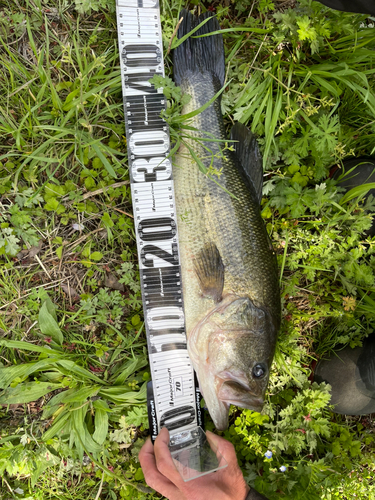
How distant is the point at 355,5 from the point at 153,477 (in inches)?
159

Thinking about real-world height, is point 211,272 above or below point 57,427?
above

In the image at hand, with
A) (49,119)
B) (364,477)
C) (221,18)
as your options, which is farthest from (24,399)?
(221,18)

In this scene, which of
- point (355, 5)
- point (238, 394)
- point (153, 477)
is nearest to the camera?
point (355, 5)

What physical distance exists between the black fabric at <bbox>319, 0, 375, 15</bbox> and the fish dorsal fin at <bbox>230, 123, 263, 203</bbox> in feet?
3.54

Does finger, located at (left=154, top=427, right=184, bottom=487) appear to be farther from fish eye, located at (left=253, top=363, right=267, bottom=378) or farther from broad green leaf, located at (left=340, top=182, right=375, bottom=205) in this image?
broad green leaf, located at (left=340, top=182, right=375, bottom=205)

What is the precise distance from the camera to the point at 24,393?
9.44 ft

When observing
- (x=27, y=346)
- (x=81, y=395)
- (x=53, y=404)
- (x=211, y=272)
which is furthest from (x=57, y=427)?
(x=211, y=272)

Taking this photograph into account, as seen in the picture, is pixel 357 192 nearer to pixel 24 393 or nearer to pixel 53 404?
pixel 53 404

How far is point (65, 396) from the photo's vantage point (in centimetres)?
296

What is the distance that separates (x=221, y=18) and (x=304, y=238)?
224 centimetres

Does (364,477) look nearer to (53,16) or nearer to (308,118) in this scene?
(308,118)

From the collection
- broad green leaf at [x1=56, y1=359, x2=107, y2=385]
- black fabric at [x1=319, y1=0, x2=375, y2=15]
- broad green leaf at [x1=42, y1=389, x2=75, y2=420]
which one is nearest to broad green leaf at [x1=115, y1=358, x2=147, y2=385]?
broad green leaf at [x1=56, y1=359, x2=107, y2=385]

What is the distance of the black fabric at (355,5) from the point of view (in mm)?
2444

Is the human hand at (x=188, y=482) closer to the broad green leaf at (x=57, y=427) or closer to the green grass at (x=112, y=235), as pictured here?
the green grass at (x=112, y=235)
